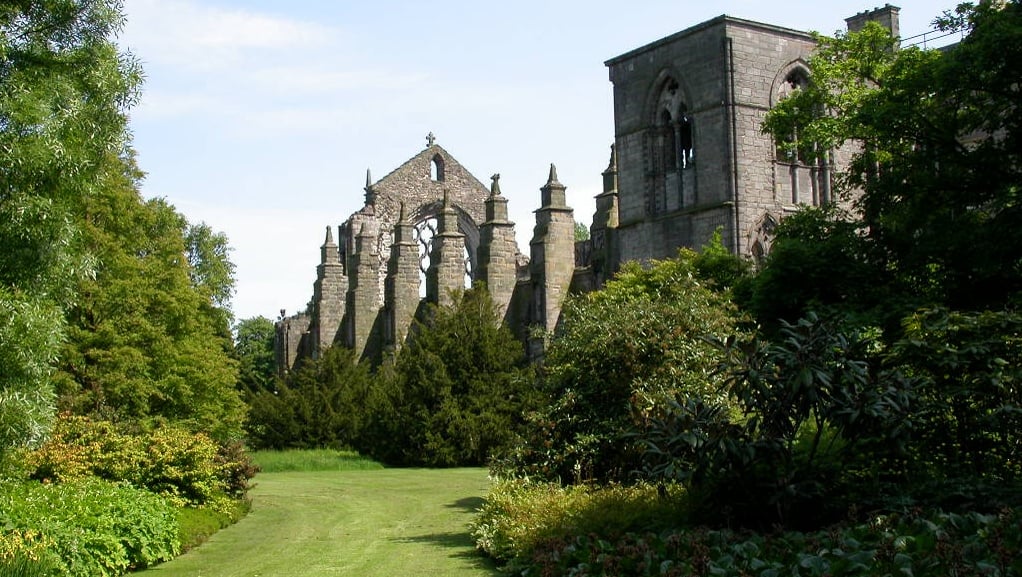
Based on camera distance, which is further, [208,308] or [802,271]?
[208,308]

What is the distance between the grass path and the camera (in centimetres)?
1415

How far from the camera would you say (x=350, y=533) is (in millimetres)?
17672

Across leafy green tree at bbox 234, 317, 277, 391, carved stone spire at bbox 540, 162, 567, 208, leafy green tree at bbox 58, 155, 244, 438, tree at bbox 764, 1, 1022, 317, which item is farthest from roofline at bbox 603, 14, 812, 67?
leafy green tree at bbox 234, 317, 277, 391

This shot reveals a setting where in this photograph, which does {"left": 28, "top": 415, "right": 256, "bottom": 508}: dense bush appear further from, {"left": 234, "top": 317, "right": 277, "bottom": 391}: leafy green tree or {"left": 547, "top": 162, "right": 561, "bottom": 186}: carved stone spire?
{"left": 234, "top": 317, "right": 277, "bottom": 391}: leafy green tree

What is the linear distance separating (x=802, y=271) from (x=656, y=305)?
3970 mm

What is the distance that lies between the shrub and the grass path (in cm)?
41

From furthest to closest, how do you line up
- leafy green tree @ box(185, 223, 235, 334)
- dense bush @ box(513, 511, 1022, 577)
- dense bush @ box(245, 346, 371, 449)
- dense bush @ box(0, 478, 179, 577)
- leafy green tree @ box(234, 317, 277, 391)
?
1. leafy green tree @ box(234, 317, 277, 391)
2. leafy green tree @ box(185, 223, 235, 334)
3. dense bush @ box(245, 346, 371, 449)
4. dense bush @ box(0, 478, 179, 577)
5. dense bush @ box(513, 511, 1022, 577)

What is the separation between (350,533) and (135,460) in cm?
356

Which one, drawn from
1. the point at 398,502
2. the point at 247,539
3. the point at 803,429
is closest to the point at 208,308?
the point at 398,502

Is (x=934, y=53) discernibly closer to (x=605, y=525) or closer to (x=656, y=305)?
(x=656, y=305)

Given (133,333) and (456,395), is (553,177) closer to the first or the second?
(456,395)

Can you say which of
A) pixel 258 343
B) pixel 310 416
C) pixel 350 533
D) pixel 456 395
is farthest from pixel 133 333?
pixel 258 343

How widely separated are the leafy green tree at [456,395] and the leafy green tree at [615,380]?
13297 mm

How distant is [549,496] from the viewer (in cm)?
1500
